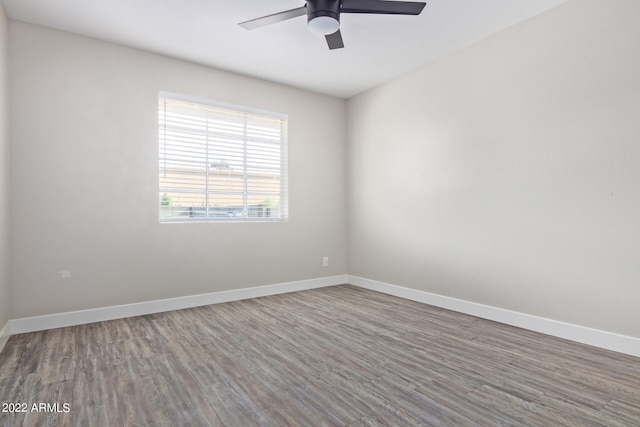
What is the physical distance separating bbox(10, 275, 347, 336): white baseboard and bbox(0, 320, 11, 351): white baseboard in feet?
0.18

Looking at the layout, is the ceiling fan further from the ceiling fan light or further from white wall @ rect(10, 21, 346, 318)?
white wall @ rect(10, 21, 346, 318)

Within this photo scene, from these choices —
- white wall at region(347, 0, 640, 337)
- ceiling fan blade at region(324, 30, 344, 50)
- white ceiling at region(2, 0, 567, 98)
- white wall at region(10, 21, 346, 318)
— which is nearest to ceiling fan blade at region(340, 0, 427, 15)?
ceiling fan blade at region(324, 30, 344, 50)

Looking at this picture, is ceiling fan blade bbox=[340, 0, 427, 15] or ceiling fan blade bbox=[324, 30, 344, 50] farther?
ceiling fan blade bbox=[324, 30, 344, 50]

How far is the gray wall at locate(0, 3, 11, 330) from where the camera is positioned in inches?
110

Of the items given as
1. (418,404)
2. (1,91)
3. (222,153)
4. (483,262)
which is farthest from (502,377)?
(1,91)

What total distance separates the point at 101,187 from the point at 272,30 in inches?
90.2

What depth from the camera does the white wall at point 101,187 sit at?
10.3 ft

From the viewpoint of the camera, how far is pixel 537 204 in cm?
309

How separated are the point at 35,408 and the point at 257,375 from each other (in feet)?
3.91

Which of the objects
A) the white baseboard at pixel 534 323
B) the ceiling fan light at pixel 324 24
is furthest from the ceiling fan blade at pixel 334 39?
the white baseboard at pixel 534 323

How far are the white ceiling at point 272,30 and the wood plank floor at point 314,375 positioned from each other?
2807mm

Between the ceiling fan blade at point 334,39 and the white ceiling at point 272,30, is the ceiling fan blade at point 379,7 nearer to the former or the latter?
the ceiling fan blade at point 334,39

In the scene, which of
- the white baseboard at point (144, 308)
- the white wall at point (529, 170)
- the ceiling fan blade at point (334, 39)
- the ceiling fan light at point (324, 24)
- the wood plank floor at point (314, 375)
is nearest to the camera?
the wood plank floor at point (314, 375)

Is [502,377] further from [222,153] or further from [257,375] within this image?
[222,153]
